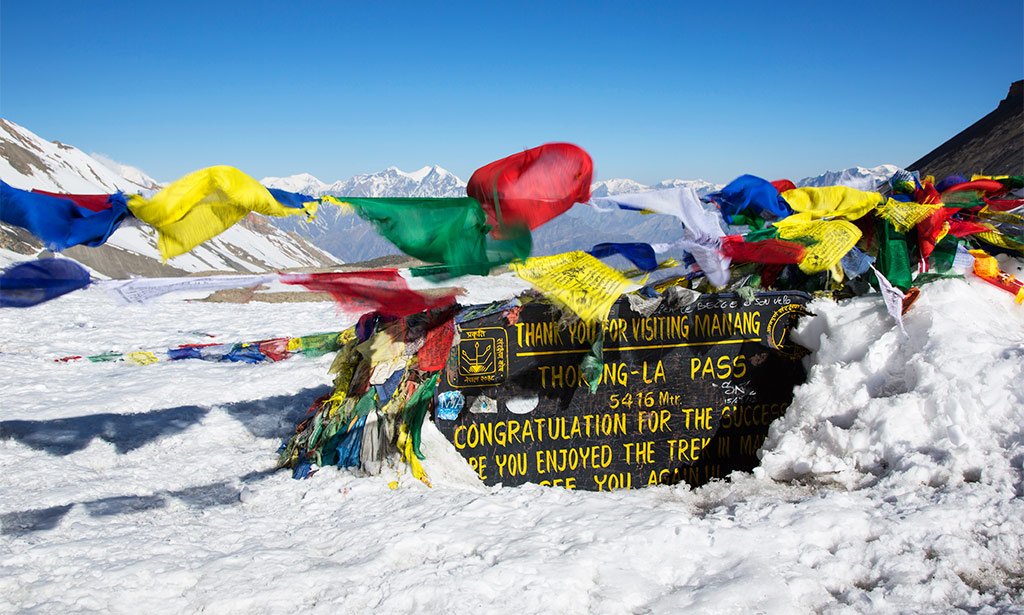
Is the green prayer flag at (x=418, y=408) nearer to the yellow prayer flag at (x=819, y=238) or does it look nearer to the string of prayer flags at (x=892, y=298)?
the yellow prayer flag at (x=819, y=238)

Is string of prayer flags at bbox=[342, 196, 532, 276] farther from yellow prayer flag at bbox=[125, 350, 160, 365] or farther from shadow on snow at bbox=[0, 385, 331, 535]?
yellow prayer flag at bbox=[125, 350, 160, 365]

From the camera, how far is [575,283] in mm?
3621

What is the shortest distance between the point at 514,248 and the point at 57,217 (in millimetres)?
2094

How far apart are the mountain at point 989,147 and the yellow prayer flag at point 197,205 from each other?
2308 cm

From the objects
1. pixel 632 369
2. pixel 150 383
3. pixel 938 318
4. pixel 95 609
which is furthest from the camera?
pixel 150 383

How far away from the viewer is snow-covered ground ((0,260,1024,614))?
252 cm

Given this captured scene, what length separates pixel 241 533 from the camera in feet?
10.8

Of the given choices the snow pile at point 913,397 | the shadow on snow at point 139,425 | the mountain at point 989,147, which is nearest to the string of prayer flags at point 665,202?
the snow pile at point 913,397

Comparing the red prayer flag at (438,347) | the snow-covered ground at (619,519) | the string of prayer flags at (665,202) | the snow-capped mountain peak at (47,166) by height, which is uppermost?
the snow-capped mountain peak at (47,166)

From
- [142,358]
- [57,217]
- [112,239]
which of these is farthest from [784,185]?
[112,239]

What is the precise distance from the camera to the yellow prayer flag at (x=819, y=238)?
12.9ft

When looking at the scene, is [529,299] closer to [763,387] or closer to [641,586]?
[763,387]

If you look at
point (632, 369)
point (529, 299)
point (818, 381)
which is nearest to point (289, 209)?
point (529, 299)

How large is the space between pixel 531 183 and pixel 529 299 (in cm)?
106
